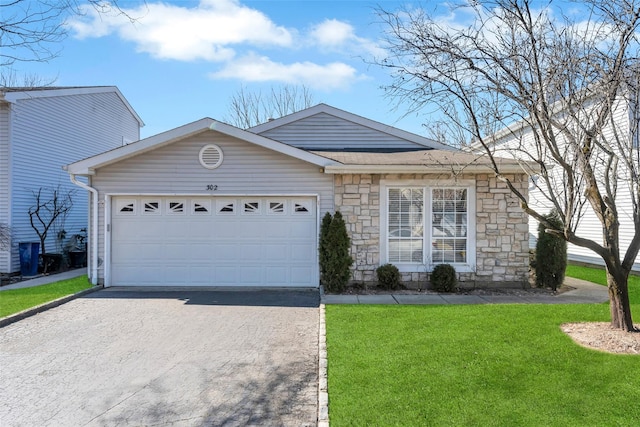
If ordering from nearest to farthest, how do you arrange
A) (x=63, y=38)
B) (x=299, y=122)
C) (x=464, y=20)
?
(x=63, y=38)
(x=464, y=20)
(x=299, y=122)

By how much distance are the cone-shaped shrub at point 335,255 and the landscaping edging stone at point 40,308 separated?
5.26 meters

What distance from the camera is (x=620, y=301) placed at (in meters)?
5.86

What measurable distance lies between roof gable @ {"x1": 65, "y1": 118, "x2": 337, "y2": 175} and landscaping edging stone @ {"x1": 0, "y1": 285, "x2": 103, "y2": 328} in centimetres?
276

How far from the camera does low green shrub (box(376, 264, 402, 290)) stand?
955 centimetres

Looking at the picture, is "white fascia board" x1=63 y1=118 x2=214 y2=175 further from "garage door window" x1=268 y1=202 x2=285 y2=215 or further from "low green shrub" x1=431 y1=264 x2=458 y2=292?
"low green shrub" x1=431 y1=264 x2=458 y2=292

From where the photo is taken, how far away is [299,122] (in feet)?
42.0

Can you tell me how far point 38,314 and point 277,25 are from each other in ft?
23.7

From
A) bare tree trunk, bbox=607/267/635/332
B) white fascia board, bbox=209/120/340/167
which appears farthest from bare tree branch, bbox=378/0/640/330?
white fascia board, bbox=209/120/340/167

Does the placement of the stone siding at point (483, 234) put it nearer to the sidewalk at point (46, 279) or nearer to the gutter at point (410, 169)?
the gutter at point (410, 169)

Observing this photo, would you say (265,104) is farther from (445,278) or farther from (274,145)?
(445,278)

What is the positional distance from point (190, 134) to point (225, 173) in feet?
3.89

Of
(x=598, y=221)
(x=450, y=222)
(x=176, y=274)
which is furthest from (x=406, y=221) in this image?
(x=598, y=221)

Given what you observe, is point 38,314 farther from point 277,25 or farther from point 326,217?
point 277,25

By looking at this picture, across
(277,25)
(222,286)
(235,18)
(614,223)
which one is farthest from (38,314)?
(614,223)
